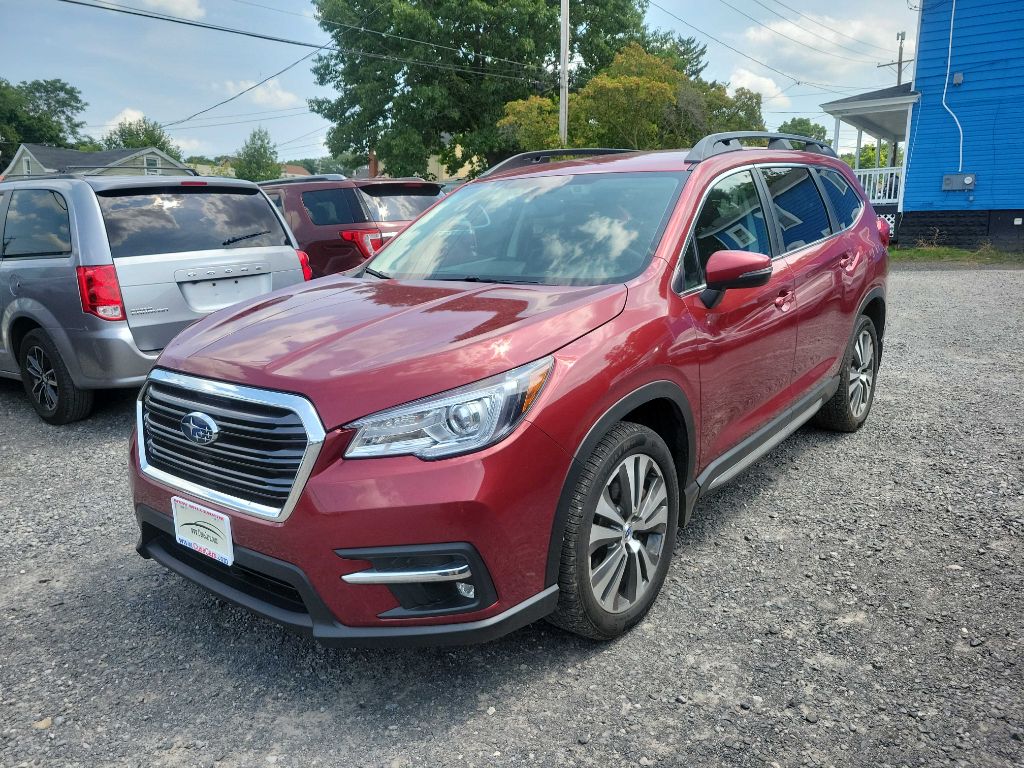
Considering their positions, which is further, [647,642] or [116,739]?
[647,642]

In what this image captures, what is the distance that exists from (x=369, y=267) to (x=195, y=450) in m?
1.60

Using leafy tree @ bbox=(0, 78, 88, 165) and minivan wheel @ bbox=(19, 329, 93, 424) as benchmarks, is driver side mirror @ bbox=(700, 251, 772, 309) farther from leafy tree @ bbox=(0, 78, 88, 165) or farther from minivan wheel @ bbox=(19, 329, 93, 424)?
leafy tree @ bbox=(0, 78, 88, 165)

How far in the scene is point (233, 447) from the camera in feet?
8.09

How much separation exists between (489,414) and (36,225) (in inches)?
195

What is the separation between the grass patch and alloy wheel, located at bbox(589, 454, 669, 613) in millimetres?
16687

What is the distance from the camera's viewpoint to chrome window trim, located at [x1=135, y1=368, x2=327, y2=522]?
2297 mm

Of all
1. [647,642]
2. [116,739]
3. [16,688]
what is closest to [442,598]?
[647,642]

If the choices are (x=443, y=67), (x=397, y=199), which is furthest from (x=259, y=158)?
Result: (x=397, y=199)

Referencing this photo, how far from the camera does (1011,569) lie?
11.0 feet

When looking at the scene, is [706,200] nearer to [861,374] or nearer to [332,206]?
[861,374]

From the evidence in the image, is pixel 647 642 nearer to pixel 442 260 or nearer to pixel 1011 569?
pixel 1011 569

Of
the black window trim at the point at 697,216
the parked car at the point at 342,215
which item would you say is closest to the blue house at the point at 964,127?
the parked car at the point at 342,215

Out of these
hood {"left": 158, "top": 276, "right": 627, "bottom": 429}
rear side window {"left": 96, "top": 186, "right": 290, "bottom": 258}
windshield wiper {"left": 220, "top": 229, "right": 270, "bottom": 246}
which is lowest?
hood {"left": 158, "top": 276, "right": 627, "bottom": 429}

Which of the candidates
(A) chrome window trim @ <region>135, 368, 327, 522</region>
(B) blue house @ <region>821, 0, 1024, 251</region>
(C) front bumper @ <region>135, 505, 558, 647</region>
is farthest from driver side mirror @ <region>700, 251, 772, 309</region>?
(B) blue house @ <region>821, 0, 1024, 251</region>
